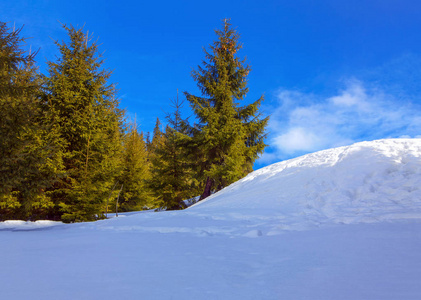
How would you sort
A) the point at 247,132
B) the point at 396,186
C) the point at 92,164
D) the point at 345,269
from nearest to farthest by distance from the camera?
the point at 345,269 < the point at 396,186 < the point at 92,164 < the point at 247,132

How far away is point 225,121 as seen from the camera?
13953mm

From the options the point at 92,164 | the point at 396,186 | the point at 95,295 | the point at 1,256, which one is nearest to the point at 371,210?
the point at 396,186

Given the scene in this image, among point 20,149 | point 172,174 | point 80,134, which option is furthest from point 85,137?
point 172,174

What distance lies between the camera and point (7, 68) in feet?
30.1

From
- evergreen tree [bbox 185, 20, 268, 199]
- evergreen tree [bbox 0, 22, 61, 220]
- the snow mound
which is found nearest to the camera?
the snow mound

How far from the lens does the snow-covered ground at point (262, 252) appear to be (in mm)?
2070

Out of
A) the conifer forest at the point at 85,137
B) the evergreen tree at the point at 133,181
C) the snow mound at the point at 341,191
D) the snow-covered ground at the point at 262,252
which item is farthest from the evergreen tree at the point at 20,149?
the evergreen tree at the point at 133,181

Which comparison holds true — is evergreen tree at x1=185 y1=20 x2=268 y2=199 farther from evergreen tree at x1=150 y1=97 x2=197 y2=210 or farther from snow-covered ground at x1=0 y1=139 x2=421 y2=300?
snow-covered ground at x1=0 y1=139 x2=421 y2=300

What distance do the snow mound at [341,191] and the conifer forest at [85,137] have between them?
4931mm

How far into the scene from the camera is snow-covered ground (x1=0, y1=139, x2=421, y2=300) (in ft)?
6.79

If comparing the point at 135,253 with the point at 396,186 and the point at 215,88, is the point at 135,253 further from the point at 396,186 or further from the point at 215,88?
the point at 215,88

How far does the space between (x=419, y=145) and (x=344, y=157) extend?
2331mm

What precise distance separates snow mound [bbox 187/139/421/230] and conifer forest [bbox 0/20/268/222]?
4931mm

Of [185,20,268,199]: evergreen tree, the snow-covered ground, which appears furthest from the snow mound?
[185,20,268,199]: evergreen tree
